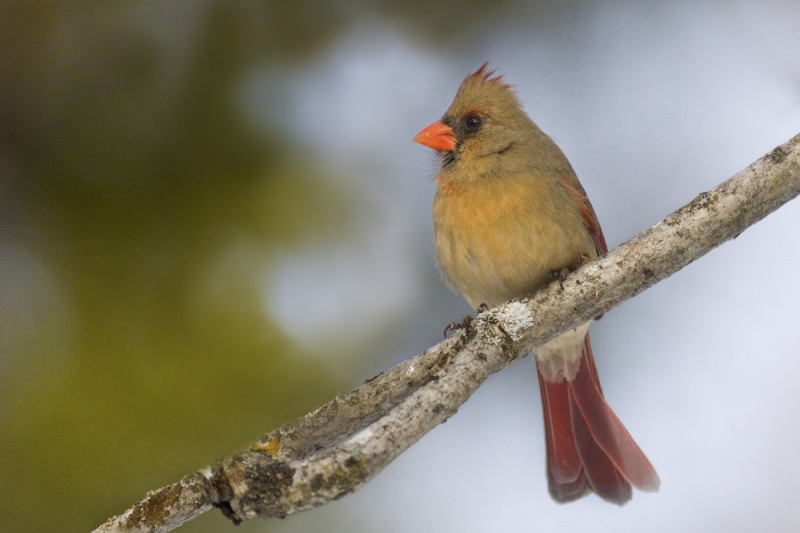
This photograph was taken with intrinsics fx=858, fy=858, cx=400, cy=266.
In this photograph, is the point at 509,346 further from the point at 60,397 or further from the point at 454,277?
the point at 60,397

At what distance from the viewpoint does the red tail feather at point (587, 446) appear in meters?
2.33

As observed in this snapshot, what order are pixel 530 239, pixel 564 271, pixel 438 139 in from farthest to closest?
pixel 438 139 < pixel 530 239 < pixel 564 271

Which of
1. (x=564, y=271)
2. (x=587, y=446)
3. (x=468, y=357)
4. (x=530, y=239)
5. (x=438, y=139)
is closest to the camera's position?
(x=468, y=357)

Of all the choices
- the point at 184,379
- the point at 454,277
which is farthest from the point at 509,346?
the point at 184,379

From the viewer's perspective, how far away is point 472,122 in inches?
91.4

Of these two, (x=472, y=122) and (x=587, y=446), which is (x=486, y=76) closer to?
(x=472, y=122)

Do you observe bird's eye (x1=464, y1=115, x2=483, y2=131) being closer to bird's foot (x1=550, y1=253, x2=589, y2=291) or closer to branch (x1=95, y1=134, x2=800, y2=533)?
bird's foot (x1=550, y1=253, x2=589, y2=291)

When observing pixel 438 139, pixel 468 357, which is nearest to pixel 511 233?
pixel 438 139

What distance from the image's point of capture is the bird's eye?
7.57 feet

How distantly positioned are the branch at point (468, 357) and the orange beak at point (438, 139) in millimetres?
618

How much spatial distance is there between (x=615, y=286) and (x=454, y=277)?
0.64m

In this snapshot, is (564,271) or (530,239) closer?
(564,271)

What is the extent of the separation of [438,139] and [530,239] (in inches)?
16.7

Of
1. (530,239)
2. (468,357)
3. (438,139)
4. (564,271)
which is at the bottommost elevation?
(468,357)
